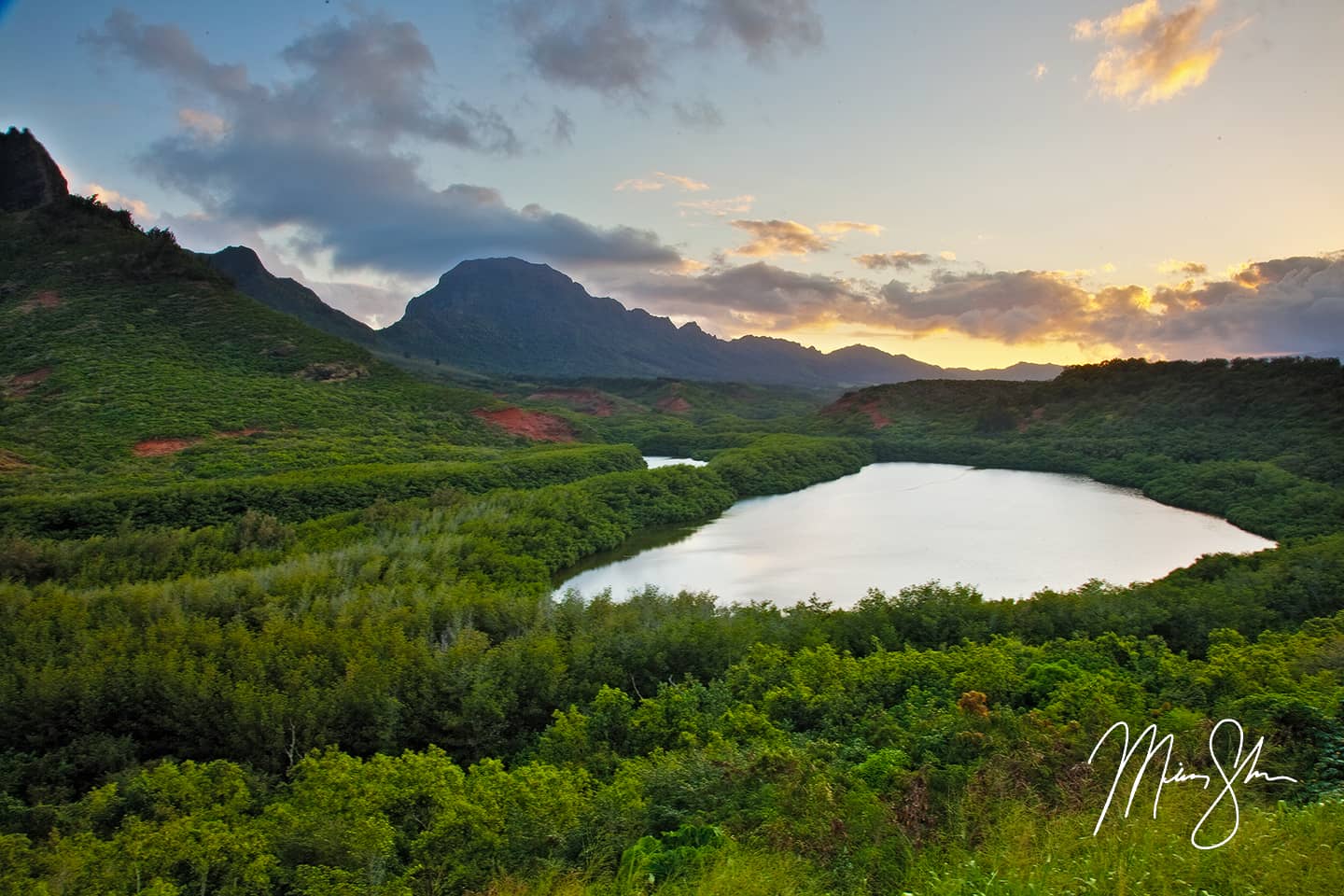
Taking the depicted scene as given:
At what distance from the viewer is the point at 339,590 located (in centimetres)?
1427

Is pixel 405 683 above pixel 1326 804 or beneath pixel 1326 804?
beneath

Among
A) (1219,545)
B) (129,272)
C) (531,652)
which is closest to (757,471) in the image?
(1219,545)

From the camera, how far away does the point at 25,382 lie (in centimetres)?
3372

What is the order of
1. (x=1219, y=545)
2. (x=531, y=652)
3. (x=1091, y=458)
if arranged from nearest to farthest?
1. (x=531, y=652)
2. (x=1219, y=545)
3. (x=1091, y=458)

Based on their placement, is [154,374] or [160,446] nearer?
[160,446]

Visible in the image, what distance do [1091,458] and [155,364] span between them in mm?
61541

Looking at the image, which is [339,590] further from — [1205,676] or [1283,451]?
[1283,451]

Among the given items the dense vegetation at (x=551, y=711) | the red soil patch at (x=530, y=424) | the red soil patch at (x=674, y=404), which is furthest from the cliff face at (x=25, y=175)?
the red soil patch at (x=674, y=404)

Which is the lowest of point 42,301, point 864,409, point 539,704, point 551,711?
point 551,711

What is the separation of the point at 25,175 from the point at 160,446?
4173 cm

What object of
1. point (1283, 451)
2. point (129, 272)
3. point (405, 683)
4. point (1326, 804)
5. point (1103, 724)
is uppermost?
point (129, 272)
